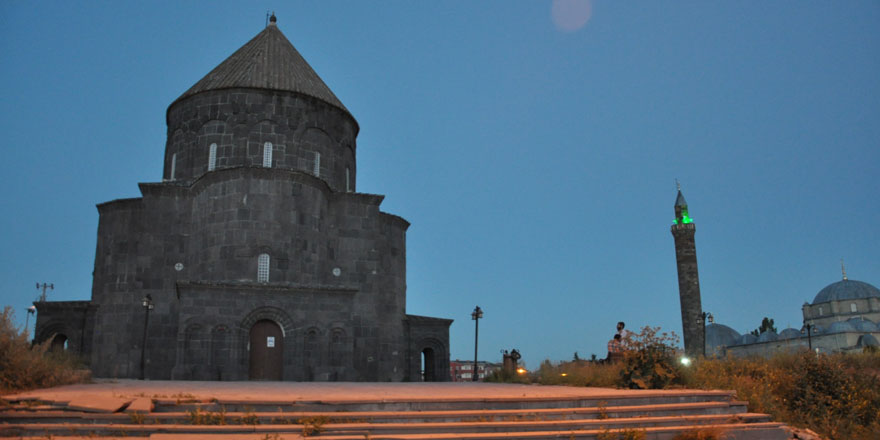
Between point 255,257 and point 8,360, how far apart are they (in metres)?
13.4

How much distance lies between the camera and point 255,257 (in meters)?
25.6

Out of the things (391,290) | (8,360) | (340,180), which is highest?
(340,180)

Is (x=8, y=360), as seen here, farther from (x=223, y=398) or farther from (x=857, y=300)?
(x=857, y=300)

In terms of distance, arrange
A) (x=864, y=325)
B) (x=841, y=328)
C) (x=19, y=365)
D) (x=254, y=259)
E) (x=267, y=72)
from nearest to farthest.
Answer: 1. (x=19, y=365)
2. (x=254, y=259)
3. (x=267, y=72)
4. (x=841, y=328)
5. (x=864, y=325)

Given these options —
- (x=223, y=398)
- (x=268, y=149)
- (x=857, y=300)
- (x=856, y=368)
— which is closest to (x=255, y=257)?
(x=268, y=149)

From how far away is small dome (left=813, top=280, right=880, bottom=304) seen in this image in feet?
243

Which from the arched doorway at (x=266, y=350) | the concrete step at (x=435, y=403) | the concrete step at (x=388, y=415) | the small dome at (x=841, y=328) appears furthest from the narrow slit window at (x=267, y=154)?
the small dome at (x=841, y=328)

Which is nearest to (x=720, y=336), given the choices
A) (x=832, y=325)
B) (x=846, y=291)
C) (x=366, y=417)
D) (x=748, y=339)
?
(x=748, y=339)

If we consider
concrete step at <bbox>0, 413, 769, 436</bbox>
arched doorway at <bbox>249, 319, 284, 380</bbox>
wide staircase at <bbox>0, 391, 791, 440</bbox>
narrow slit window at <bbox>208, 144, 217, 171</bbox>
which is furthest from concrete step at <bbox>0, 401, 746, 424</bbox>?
narrow slit window at <bbox>208, 144, 217, 171</bbox>

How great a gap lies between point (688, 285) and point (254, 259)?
2948cm

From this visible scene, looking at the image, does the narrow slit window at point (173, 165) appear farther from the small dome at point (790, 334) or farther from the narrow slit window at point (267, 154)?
the small dome at point (790, 334)

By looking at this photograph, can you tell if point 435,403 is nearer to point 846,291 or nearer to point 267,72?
point 267,72

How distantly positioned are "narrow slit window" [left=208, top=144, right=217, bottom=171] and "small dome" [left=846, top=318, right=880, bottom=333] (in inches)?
2541

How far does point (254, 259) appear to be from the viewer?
25.6 meters
